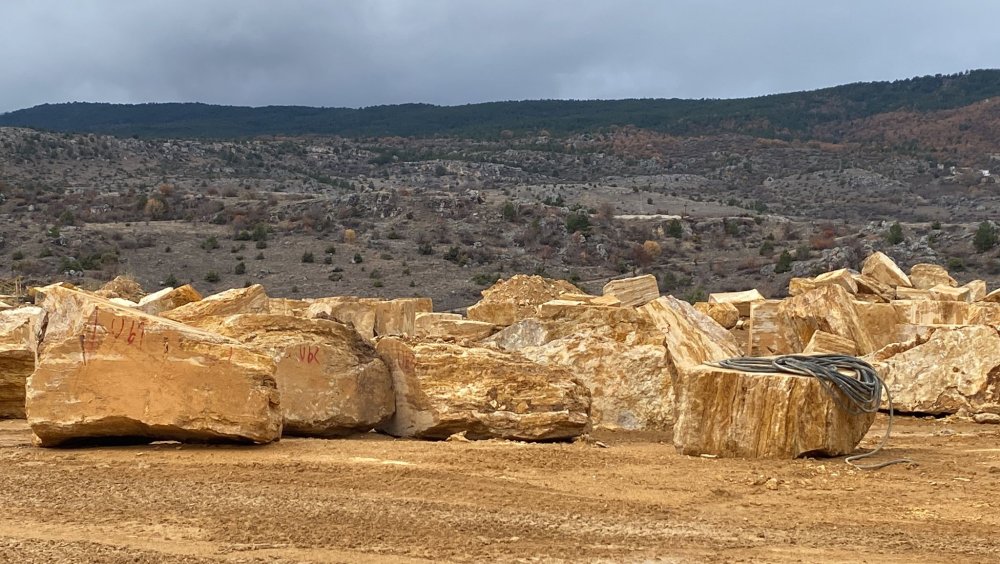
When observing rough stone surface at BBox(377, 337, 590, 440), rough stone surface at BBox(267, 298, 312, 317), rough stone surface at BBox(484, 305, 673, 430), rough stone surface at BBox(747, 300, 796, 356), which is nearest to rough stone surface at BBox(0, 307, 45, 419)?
rough stone surface at BBox(377, 337, 590, 440)

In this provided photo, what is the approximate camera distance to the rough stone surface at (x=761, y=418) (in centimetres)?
773

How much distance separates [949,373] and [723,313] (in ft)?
20.7

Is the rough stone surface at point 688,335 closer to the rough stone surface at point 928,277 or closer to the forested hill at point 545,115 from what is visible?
the rough stone surface at point 928,277

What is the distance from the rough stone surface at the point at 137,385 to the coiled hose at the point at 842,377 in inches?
140

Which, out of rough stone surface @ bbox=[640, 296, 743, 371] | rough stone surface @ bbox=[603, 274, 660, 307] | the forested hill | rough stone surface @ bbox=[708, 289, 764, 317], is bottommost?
rough stone surface @ bbox=[708, 289, 764, 317]

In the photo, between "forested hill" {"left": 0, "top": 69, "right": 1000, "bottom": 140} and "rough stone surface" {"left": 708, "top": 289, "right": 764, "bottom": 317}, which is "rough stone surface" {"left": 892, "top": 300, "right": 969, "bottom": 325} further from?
"forested hill" {"left": 0, "top": 69, "right": 1000, "bottom": 140}

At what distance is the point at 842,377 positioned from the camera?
7.80m

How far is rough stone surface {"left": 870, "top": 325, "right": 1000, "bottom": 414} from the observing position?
1070 cm

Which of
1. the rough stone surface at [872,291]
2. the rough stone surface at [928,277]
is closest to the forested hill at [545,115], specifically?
the rough stone surface at [928,277]

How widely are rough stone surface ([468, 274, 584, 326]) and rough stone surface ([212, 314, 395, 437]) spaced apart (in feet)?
22.7

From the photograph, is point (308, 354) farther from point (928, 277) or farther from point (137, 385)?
point (928, 277)

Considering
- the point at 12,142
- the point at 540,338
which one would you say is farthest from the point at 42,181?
the point at 540,338

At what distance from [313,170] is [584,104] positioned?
42525mm

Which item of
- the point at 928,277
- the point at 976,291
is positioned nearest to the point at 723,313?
the point at 976,291
